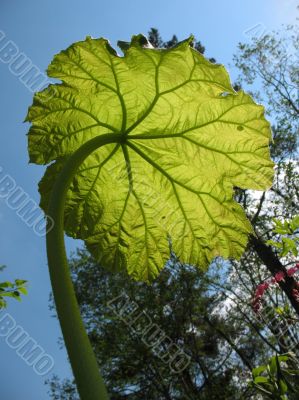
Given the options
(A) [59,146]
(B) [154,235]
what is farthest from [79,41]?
(B) [154,235]

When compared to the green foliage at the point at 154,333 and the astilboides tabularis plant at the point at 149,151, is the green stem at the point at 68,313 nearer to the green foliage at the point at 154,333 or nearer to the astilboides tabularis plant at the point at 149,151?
the astilboides tabularis plant at the point at 149,151

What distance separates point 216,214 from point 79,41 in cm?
74

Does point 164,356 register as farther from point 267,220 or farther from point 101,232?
point 101,232

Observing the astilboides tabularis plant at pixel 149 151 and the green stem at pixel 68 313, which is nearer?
the green stem at pixel 68 313

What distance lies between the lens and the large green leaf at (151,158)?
1296 millimetres

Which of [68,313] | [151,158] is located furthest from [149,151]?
[68,313]

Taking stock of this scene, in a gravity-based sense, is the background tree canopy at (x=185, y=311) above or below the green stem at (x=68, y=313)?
above

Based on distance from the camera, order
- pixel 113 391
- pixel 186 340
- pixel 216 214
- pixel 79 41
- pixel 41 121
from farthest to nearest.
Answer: pixel 186 340 < pixel 113 391 < pixel 216 214 < pixel 41 121 < pixel 79 41

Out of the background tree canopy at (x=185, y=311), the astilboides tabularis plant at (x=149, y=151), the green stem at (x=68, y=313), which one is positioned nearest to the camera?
the green stem at (x=68, y=313)

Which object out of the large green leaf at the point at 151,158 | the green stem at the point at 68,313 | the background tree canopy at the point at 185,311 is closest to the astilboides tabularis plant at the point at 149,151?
the large green leaf at the point at 151,158

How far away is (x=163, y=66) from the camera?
1.21m

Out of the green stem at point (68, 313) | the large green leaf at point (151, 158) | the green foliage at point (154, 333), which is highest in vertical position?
the green foliage at point (154, 333)

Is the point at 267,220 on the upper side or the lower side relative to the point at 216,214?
upper

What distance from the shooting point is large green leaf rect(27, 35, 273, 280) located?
1.30 m
